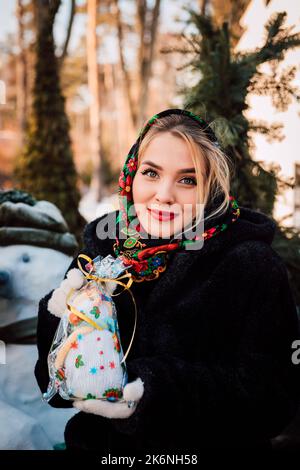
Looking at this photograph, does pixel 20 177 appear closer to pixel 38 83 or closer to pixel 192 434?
pixel 38 83

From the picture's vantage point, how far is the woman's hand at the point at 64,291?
58.9 inches

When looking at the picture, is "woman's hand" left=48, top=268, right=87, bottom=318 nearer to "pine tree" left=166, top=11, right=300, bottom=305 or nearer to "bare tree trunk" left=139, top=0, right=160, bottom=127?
"pine tree" left=166, top=11, right=300, bottom=305

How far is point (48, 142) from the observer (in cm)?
540

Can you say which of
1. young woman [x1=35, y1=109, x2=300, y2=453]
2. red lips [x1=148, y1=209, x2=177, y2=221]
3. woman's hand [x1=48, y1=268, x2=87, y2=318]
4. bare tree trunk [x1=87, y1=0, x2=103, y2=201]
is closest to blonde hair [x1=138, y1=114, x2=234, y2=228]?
young woman [x1=35, y1=109, x2=300, y2=453]

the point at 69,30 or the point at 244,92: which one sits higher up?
the point at 69,30

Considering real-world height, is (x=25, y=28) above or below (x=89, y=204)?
above

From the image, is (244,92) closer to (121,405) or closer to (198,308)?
(198,308)

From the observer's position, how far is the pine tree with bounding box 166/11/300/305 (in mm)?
2658

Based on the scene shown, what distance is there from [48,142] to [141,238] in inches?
164

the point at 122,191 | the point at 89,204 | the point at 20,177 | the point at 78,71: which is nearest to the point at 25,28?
the point at 89,204

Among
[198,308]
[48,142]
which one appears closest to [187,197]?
[198,308]

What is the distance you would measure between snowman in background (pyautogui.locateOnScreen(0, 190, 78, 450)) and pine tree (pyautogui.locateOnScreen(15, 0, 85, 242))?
223 centimetres
